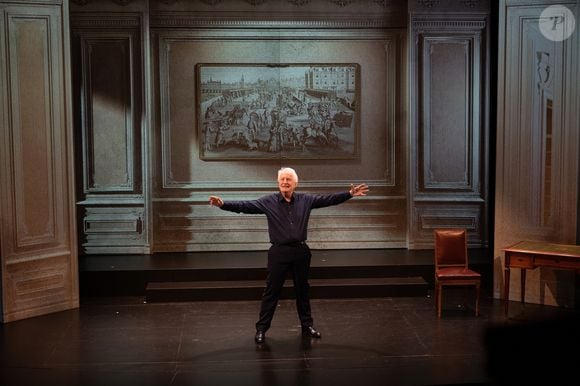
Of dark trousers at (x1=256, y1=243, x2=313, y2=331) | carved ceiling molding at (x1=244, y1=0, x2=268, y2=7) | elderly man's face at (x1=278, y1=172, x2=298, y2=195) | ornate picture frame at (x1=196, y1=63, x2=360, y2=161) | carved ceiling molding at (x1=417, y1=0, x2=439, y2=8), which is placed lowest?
dark trousers at (x1=256, y1=243, x2=313, y2=331)

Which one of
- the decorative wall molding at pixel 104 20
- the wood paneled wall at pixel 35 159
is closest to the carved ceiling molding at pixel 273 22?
the decorative wall molding at pixel 104 20

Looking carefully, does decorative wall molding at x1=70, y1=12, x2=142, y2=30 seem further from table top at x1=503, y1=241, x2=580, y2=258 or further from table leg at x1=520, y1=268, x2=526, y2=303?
table leg at x1=520, y1=268, x2=526, y2=303

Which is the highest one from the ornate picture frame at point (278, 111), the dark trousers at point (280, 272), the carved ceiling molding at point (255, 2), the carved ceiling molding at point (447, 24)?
the carved ceiling molding at point (255, 2)

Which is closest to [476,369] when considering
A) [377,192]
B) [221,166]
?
[377,192]

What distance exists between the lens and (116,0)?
8.66 metres

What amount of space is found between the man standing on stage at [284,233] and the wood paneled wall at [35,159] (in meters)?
2.08

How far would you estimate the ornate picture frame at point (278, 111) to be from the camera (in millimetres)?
8945

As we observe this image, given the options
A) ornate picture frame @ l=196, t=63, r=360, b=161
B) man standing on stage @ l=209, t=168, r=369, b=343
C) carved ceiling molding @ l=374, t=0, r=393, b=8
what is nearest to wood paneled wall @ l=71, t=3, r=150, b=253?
ornate picture frame @ l=196, t=63, r=360, b=161

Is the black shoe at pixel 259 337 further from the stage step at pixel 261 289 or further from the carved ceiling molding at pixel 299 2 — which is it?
the carved ceiling molding at pixel 299 2

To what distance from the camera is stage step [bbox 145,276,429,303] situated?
25.1ft

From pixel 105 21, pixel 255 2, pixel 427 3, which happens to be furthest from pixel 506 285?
pixel 105 21

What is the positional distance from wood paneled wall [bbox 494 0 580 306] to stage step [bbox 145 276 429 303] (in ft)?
3.83

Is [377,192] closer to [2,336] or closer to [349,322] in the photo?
[349,322]

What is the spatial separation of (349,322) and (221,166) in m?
2.95
